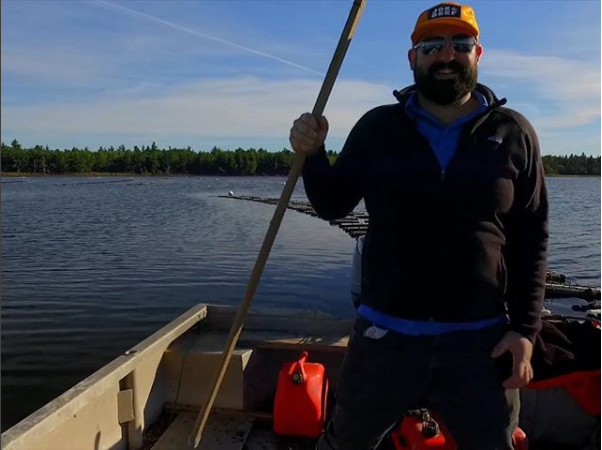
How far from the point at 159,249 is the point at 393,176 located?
75.4ft

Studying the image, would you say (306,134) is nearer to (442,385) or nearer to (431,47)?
(431,47)

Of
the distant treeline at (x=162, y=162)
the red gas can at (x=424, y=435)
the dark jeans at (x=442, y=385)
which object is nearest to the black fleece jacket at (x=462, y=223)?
the dark jeans at (x=442, y=385)

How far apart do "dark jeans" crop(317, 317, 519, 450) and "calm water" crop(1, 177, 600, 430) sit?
8.14m

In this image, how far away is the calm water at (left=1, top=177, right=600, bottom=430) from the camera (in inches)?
448

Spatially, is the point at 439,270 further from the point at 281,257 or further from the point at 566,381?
the point at 281,257

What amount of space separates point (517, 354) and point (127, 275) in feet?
58.2

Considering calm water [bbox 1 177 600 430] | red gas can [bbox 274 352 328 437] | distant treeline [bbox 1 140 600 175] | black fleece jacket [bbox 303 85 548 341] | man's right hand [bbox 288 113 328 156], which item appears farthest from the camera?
distant treeline [bbox 1 140 600 175]

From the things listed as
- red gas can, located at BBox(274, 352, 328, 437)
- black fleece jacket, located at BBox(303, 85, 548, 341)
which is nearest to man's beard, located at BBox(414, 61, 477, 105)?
black fleece jacket, located at BBox(303, 85, 548, 341)

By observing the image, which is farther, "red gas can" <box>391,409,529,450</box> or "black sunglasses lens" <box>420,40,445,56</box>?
"red gas can" <box>391,409,529,450</box>

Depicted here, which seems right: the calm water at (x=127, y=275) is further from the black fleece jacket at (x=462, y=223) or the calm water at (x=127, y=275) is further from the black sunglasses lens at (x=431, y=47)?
the black sunglasses lens at (x=431, y=47)

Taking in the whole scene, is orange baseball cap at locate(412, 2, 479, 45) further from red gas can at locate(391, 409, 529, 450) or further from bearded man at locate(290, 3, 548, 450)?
red gas can at locate(391, 409, 529, 450)

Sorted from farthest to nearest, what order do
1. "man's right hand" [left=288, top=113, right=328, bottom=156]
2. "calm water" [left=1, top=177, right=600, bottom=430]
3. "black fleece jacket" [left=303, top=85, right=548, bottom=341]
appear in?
"calm water" [left=1, top=177, right=600, bottom=430], "man's right hand" [left=288, top=113, right=328, bottom=156], "black fleece jacket" [left=303, top=85, right=548, bottom=341]

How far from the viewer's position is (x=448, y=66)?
7.72 feet

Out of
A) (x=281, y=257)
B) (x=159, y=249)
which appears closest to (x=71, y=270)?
(x=159, y=249)
